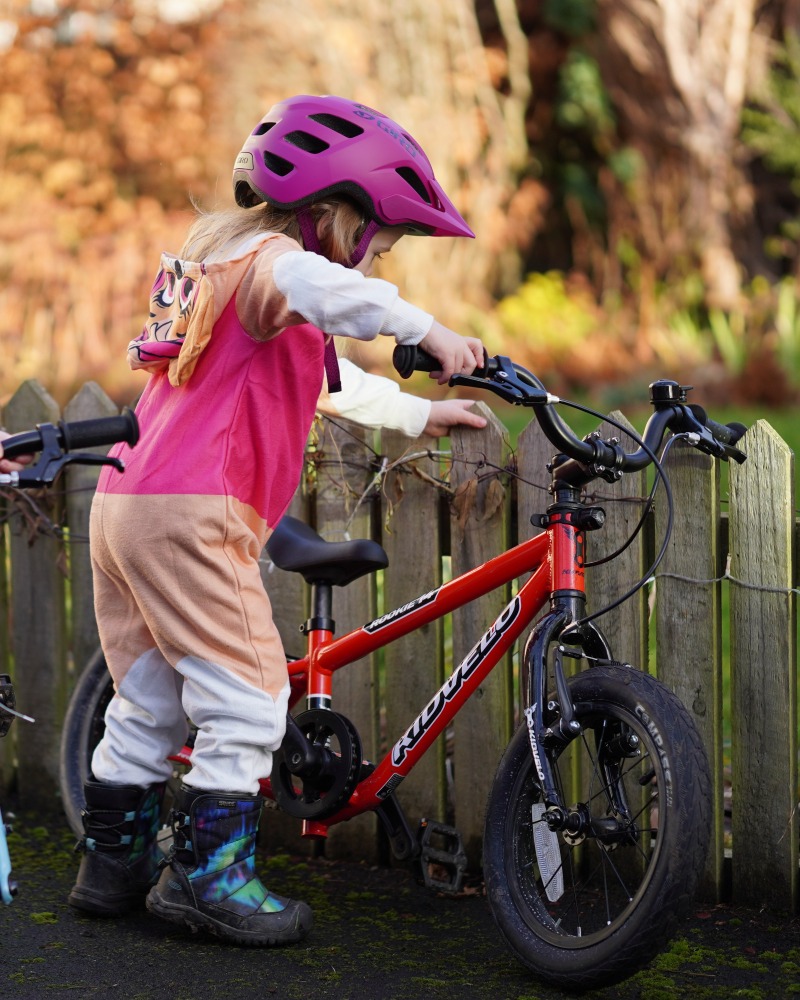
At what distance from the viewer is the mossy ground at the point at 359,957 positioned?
269cm

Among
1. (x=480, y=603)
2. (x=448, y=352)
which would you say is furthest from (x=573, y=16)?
(x=448, y=352)

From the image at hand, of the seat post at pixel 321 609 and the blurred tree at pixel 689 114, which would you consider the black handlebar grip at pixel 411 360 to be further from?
the blurred tree at pixel 689 114

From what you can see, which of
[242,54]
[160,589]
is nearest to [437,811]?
[160,589]

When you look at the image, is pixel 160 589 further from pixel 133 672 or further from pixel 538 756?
pixel 538 756

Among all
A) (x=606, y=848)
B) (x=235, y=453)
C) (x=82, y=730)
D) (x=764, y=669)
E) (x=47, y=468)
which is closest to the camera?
(x=47, y=468)

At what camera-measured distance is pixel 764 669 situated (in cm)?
306

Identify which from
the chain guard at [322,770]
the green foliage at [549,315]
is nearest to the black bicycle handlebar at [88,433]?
the chain guard at [322,770]

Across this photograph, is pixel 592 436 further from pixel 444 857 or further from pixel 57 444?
pixel 444 857

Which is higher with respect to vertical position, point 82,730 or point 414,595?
point 414,595

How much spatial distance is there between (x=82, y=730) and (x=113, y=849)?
58 centimetres

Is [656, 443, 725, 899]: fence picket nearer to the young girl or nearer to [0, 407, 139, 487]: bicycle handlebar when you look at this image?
the young girl

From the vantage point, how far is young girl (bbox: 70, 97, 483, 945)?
2.81 metres

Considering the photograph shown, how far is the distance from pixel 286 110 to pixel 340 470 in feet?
3.45

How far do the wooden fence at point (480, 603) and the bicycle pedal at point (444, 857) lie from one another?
112mm
